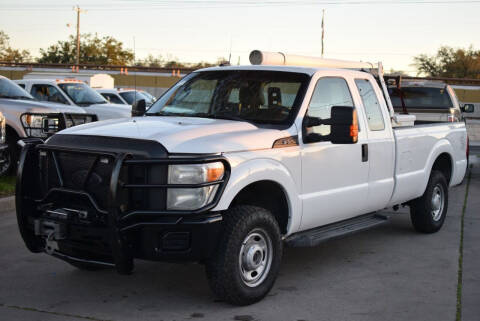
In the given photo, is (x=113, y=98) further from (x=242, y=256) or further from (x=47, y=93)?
(x=242, y=256)

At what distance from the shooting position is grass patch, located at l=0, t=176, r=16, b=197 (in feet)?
33.2

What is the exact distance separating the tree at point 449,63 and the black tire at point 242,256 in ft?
249

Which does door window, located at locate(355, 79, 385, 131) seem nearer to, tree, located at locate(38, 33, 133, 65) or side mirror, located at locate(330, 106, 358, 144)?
side mirror, located at locate(330, 106, 358, 144)

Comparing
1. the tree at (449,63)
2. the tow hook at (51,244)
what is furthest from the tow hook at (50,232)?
the tree at (449,63)

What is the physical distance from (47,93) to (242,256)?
12.2 m

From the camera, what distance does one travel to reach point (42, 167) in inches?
224

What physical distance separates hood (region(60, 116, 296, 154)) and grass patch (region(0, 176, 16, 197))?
15.3ft

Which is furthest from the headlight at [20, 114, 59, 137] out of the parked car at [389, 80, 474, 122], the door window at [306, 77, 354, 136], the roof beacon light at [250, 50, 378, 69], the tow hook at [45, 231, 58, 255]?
the tow hook at [45, 231, 58, 255]

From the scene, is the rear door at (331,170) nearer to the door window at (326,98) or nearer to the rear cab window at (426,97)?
the door window at (326,98)

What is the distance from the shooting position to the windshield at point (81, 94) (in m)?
18.0

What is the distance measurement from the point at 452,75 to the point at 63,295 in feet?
250

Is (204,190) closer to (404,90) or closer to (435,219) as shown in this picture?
(435,219)

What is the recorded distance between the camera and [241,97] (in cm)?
645

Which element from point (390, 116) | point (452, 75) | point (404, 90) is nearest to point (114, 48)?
point (452, 75)
